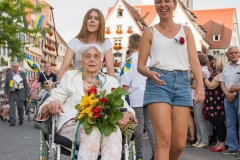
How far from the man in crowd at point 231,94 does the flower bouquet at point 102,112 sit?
4.60 meters

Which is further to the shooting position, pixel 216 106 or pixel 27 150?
pixel 216 106

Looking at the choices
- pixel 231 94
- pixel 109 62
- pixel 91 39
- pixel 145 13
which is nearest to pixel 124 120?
pixel 109 62

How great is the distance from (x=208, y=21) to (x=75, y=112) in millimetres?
79574

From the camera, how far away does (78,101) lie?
516 centimetres

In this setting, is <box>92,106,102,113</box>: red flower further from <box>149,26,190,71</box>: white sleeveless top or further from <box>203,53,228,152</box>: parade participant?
<box>203,53,228,152</box>: parade participant

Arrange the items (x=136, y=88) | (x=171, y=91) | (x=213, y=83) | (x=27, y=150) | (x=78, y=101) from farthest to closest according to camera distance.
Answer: (x=213, y=83)
(x=27, y=150)
(x=136, y=88)
(x=78, y=101)
(x=171, y=91)

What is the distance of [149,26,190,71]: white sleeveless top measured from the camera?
505 cm

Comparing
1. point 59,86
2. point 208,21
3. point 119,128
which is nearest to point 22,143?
point 59,86

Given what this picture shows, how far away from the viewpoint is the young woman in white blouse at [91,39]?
19.4ft

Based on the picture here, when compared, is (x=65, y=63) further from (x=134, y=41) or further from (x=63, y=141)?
(x=134, y=41)

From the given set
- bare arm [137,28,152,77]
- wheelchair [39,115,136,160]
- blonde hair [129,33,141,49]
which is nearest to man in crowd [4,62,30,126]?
blonde hair [129,33,141,49]

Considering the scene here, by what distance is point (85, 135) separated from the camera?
15.2 feet

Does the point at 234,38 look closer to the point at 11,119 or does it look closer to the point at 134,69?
the point at 11,119

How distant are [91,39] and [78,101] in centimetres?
115
